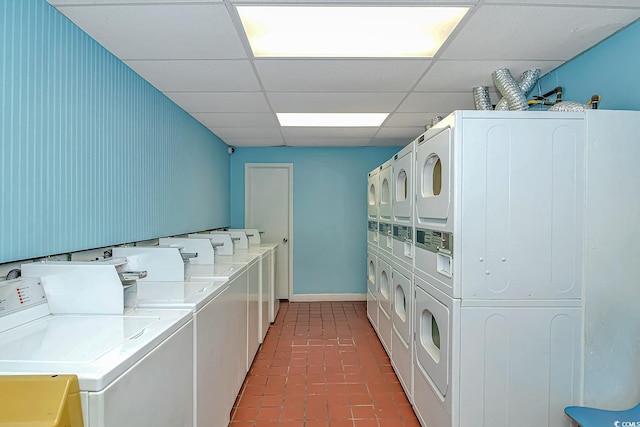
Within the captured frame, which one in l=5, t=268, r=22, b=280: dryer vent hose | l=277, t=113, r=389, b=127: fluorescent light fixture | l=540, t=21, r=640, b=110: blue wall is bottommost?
l=5, t=268, r=22, b=280: dryer vent hose

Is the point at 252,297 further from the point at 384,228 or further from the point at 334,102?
the point at 334,102

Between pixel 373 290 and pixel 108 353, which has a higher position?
pixel 108 353

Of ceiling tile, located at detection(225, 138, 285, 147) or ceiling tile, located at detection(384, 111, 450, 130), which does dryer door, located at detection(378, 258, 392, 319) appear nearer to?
ceiling tile, located at detection(384, 111, 450, 130)

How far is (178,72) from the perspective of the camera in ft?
8.26

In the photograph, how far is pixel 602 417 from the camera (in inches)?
65.0

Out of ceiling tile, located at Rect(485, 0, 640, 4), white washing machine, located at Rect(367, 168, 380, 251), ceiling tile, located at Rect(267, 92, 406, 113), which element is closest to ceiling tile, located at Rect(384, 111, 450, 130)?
ceiling tile, located at Rect(267, 92, 406, 113)

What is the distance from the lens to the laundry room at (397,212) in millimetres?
1490

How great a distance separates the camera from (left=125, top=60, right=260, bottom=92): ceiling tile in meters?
2.38

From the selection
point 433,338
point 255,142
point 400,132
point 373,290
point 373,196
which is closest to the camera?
point 433,338

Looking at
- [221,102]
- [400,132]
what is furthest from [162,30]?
[400,132]

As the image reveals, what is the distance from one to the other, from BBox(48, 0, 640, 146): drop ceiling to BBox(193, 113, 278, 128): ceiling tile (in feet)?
0.10

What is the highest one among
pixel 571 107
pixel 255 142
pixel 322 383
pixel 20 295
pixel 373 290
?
pixel 255 142

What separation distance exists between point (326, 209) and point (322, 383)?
3002 millimetres

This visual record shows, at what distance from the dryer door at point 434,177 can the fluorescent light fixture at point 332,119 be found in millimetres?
1517
